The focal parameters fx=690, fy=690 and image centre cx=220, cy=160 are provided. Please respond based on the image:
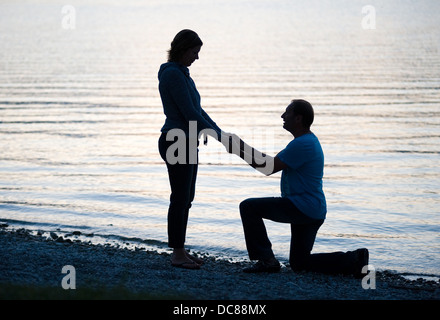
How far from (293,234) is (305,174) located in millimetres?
679

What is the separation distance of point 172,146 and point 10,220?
517cm

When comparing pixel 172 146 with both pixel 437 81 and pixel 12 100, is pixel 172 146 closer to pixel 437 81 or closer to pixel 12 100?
pixel 12 100

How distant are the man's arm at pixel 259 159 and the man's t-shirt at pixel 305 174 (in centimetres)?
7

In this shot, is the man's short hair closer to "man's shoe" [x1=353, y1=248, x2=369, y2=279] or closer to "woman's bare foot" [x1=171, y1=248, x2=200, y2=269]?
"man's shoe" [x1=353, y1=248, x2=369, y2=279]

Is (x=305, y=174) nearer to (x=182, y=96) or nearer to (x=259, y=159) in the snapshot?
(x=259, y=159)

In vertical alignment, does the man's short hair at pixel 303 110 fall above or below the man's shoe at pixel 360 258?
above

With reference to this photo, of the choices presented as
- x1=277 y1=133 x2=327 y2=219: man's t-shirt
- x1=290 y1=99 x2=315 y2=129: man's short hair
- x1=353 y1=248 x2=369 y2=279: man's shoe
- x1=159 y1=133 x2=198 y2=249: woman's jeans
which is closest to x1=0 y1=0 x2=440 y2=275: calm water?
x1=353 y1=248 x2=369 y2=279: man's shoe

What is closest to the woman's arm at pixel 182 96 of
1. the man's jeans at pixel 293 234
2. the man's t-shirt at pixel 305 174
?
the man's t-shirt at pixel 305 174

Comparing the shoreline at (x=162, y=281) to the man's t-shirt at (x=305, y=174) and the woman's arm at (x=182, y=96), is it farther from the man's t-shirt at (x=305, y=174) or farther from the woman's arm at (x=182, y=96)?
the woman's arm at (x=182, y=96)

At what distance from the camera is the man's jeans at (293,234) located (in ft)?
23.1

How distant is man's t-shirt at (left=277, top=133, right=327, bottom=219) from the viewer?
22.6 feet

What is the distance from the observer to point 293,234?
7246 mm

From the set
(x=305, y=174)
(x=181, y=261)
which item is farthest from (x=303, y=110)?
(x=181, y=261)

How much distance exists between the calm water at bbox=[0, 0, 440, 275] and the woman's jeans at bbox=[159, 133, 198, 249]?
219 cm
